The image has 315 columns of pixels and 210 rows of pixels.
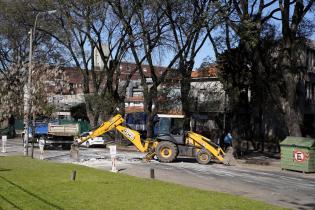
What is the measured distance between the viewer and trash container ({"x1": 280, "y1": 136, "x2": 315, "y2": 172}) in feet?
84.5

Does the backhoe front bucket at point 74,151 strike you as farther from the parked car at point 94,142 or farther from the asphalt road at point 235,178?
the parked car at point 94,142

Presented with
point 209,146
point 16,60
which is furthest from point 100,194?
point 16,60

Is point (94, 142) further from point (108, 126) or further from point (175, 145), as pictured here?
point (175, 145)

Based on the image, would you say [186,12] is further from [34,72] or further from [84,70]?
[34,72]

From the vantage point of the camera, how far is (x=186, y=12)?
3669cm

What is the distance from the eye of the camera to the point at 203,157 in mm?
27266

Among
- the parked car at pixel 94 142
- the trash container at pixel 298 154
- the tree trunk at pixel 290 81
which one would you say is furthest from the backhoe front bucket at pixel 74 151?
the tree trunk at pixel 290 81

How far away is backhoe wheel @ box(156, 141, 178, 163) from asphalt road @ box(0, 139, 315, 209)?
0.41m

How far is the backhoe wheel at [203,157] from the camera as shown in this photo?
2717 centimetres

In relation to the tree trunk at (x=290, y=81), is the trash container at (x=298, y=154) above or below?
below

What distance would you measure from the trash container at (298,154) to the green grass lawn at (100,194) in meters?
11.5

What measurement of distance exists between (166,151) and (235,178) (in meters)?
6.39

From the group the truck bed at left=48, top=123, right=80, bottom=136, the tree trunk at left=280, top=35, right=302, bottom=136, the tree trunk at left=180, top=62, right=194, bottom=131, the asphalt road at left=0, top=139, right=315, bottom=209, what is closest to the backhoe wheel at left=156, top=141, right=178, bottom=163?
the asphalt road at left=0, top=139, right=315, bottom=209

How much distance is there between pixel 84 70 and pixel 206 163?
2380 centimetres
